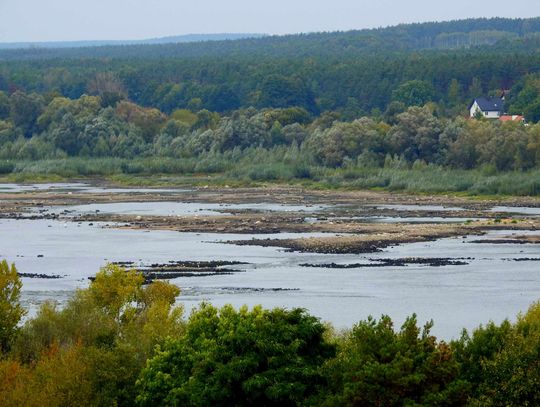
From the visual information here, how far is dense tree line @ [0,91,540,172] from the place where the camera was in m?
110

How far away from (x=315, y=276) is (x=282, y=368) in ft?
97.1

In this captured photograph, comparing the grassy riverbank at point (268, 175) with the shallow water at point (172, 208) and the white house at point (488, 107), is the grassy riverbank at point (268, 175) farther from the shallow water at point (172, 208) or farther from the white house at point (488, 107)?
the white house at point (488, 107)

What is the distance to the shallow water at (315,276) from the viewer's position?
44.3 meters

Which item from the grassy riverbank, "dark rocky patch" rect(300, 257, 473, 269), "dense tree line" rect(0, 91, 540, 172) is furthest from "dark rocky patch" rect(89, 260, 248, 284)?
"dense tree line" rect(0, 91, 540, 172)

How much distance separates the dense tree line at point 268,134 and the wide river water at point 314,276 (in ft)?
137

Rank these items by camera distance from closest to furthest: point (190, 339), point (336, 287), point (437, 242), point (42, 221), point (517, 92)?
point (190, 339), point (336, 287), point (437, 242), point (42, 221), point (517, 92)

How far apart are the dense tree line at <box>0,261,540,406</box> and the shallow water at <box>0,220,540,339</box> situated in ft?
44.4

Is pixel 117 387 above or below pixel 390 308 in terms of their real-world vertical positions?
above

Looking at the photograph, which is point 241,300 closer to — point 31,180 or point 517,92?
point 31,180

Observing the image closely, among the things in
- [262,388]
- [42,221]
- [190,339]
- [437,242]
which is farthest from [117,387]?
[42,221]

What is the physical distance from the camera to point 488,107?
150000mm

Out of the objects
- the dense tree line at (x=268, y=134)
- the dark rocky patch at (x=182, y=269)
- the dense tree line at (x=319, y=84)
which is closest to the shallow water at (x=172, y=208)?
the dense tree line at (x=268, y=134)

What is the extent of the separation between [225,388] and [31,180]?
103 metres

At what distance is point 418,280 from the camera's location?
171 feet
